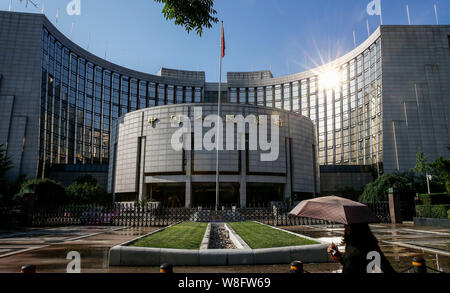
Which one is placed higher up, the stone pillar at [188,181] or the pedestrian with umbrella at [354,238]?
the stone pillar at [188,181]

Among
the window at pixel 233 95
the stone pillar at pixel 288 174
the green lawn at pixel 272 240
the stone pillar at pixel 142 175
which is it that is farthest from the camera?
the window at pixel 233 95

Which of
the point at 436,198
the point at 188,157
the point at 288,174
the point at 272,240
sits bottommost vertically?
the point at 272,240

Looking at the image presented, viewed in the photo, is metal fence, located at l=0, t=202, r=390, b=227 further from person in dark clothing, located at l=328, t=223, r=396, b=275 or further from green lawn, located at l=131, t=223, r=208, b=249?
person in dark clothing, located at l=328, t=223, r=396, b=275

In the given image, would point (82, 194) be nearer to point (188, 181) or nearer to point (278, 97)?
point (188, 181)

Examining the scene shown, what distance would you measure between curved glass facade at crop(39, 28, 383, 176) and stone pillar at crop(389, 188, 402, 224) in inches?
1484

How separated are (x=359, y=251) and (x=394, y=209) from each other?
29.3 m

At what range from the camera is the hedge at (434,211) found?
2664cm

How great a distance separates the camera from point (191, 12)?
344 inches

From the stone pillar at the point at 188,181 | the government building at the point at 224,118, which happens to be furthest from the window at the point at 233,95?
the stone pillar at the point at 188,181

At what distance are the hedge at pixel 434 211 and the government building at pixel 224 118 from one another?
82.8 ft

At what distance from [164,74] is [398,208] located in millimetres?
78237
